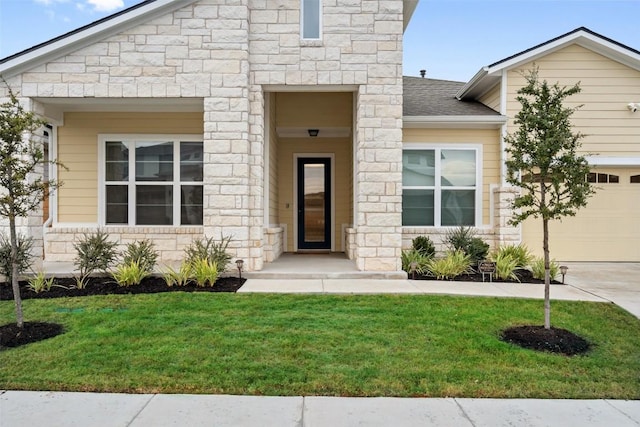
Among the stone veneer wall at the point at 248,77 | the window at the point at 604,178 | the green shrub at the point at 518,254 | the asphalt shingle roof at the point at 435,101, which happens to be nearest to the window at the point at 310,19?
the stone veneer wall at the point at 248,77

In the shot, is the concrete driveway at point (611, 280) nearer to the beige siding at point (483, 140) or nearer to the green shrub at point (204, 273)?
the beige siding at point (483, 140)

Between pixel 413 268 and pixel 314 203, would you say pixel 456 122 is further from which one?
pixel 314 203

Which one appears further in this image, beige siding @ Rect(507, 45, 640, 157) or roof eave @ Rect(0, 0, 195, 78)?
beige siding @ Rect(507, 45, 640, 157)

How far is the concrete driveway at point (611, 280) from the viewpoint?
652cm

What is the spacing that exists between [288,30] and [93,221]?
6.15 meters

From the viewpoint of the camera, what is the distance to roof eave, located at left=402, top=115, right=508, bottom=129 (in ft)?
31.6

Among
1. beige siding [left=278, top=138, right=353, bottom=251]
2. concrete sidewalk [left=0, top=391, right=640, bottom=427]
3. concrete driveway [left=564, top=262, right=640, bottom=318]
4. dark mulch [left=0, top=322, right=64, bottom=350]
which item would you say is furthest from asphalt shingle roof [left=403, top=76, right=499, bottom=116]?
dark mulch [left=0, top=322, right=64, bottom=350]

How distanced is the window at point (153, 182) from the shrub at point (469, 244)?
580 cm

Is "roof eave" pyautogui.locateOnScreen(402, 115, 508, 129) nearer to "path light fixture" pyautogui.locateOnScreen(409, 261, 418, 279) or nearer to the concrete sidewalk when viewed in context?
"path light fixture" pyautogui.locateOnScreen(409, 261, 418, 279)

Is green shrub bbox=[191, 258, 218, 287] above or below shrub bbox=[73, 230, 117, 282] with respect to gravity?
below

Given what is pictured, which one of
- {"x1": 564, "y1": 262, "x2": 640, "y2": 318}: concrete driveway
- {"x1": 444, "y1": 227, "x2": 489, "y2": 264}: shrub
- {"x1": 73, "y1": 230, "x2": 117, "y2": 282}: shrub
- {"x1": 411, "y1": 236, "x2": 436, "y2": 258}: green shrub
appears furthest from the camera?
{"x1": 411, "y1": 236, "x2": 436, "y2": 258}: green shrub

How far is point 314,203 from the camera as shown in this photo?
39.3 feet

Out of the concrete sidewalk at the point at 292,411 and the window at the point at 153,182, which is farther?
the window at the point at 153,182

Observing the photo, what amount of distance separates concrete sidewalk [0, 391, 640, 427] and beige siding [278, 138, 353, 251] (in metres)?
8.47
